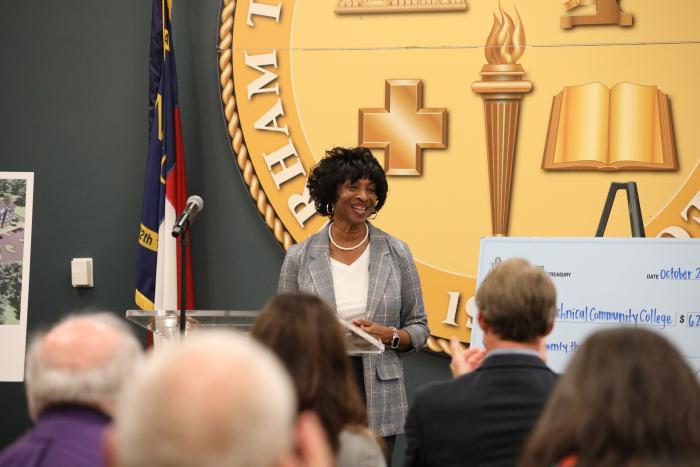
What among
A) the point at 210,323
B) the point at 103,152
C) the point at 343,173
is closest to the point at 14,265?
the point at 103,152

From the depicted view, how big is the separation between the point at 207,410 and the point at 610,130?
11.2 ft

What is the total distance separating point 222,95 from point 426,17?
95cm

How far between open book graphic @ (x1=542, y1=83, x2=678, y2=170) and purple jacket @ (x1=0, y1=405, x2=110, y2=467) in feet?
9.39

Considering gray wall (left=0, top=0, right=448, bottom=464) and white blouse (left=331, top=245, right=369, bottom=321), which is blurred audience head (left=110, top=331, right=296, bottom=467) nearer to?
white blouse (left=331, top=245, right=369, bottom=321)

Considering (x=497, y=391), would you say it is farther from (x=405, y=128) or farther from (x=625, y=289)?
(x=405, y=128)

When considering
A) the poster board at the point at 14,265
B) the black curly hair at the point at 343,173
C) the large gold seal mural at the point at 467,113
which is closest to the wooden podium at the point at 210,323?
the black curly hair at the point at 343,173

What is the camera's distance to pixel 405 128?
4262 millimetres

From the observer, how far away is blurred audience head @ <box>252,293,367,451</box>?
1792 millimetres

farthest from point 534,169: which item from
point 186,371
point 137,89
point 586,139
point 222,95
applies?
point 186,371

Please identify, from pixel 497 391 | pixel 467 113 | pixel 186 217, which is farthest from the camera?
Answer: pixel 467 113

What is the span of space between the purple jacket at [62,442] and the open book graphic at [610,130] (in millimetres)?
2862

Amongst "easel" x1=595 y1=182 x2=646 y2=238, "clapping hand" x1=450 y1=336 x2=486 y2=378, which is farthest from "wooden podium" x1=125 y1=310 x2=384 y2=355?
"easel" x1=595 y1=182 x2=646 y2=238

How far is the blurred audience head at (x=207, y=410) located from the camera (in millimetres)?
984

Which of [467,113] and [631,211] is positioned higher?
[467,113]
